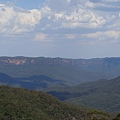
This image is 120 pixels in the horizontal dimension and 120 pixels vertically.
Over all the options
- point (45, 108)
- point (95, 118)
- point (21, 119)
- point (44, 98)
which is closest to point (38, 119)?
point (21, 119)

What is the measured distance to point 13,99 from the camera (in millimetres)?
133625

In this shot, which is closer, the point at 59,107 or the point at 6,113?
the point at 6,113

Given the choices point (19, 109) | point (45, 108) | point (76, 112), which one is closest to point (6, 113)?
point (19, 109)

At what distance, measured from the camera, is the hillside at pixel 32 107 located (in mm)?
123438

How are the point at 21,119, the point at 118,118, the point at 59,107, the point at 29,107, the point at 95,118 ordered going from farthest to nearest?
the point at 59,107
the point at 29,107
the point at 21,119
the point at 95,118
the point at 118,118

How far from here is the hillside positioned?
12344 centimetres

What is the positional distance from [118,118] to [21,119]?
6127 cm

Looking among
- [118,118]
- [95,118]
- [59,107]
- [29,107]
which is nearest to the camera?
[118,118]

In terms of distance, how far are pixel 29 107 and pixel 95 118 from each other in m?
62.4

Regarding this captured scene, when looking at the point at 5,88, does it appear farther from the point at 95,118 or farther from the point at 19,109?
the point at 95,118

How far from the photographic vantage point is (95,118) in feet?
231

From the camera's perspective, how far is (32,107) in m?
132

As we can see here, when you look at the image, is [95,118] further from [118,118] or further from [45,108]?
[45,108]

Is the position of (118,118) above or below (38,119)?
above
